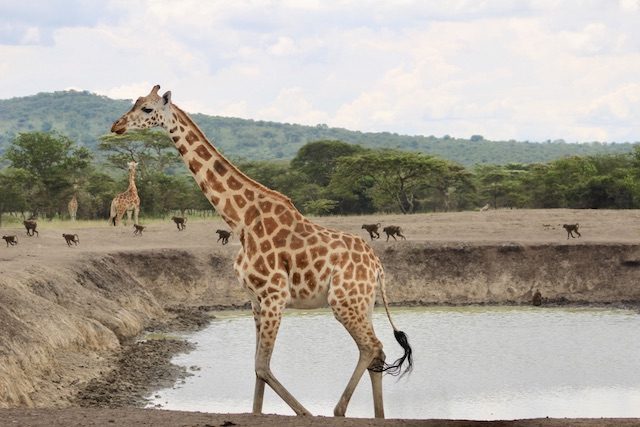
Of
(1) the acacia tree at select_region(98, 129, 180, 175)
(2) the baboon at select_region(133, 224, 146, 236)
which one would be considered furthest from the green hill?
(2) the baboon at select_region(133, 224, 146, 236)

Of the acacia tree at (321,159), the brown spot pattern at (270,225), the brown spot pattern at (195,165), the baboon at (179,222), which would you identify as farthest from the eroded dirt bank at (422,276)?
the acacia tree at (321,159)

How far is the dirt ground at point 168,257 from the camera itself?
39.7ft

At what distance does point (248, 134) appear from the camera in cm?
15388

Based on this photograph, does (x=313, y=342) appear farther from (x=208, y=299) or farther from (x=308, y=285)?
(x=308, y=285)

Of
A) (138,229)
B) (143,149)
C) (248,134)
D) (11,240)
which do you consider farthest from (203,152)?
(248,134)

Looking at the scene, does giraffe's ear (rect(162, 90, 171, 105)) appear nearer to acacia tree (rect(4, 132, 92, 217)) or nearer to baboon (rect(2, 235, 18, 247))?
baboon (rect(2, 235, 18, 247))

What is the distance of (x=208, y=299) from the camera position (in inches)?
1328

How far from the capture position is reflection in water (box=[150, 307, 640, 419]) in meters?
18.2

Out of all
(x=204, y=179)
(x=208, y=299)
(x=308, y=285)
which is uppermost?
(x=204, y=179)

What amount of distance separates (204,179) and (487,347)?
12726 millimetres

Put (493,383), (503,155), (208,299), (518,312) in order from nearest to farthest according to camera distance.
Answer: (493,383) < (518,312) < (208,299) < (503,155)

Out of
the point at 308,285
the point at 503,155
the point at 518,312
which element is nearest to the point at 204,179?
the point at 308,285

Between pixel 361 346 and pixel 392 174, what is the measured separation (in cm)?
4830

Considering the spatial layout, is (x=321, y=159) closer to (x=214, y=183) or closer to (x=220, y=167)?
(x=220, y=167)
